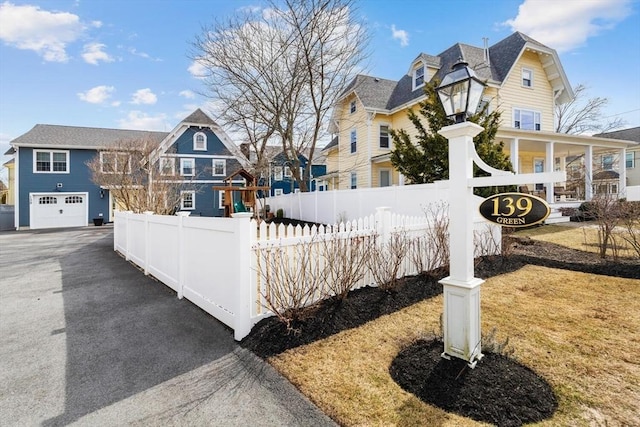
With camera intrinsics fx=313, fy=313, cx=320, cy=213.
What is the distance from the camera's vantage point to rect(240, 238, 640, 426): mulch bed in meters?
2.39

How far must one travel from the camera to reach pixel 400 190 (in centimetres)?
962

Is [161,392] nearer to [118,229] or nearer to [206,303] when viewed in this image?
[206,303]

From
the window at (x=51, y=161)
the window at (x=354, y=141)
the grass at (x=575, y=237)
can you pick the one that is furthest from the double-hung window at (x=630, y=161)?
the window at (x=51, y=161)

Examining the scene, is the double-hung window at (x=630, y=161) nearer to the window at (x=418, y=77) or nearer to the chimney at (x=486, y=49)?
the chimney at (x=486, y=49)

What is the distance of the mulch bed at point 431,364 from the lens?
2391 millimetres

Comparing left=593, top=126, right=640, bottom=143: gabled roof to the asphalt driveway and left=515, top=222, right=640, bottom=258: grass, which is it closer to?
left=515, top=222, right=640, bottom=258: grass

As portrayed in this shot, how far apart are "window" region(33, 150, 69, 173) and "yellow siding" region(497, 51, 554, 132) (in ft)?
94.4

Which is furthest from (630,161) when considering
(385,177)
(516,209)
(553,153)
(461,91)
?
(516,209)

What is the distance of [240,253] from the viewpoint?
3670mm

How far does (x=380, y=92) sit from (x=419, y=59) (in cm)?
327

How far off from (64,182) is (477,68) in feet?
91.5

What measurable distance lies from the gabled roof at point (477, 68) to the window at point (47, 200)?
21974 mm

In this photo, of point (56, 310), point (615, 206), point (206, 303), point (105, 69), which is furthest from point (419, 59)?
point (56, 310)

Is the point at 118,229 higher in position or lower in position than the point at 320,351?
higher
